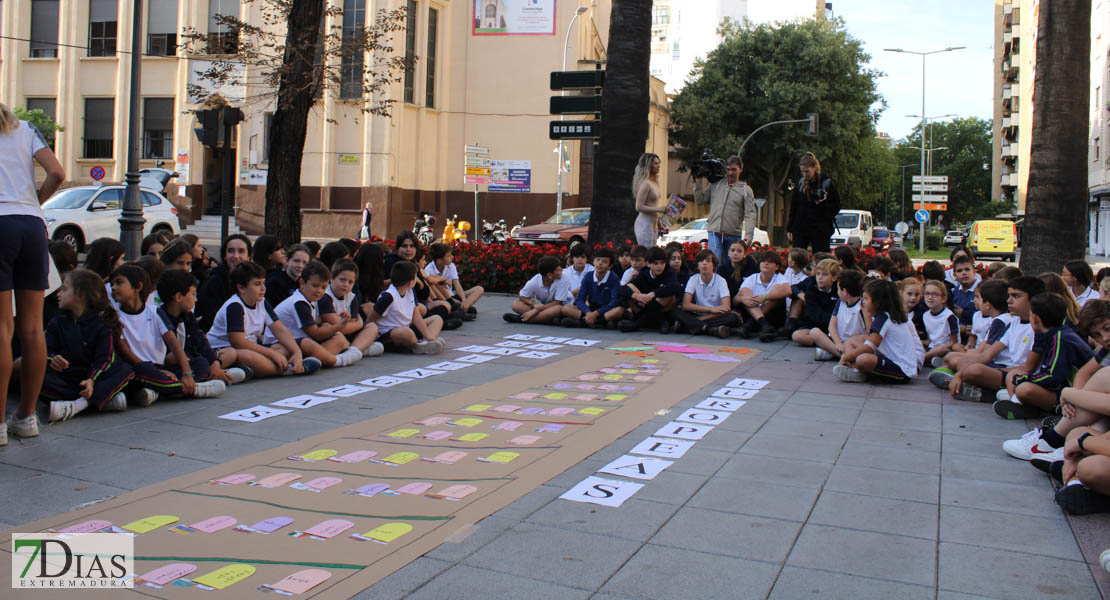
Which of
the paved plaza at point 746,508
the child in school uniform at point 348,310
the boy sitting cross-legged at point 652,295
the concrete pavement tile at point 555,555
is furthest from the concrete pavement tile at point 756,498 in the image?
the boy sitting cross-legged at point 652,295

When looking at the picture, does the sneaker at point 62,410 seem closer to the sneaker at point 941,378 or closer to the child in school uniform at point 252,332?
the child in school uniform at point 252,332

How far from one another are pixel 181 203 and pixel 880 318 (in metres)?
31.8

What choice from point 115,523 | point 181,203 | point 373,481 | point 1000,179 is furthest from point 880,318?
point 1000,179

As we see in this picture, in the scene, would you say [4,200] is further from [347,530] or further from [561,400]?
[561,400]

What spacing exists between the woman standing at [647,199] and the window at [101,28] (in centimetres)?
2949

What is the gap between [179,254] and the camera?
27.6 feet

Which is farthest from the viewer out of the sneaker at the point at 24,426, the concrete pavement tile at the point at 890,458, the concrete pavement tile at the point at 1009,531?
the sneaker at the point at 24,426

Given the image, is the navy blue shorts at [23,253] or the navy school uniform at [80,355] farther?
the navy school uniform at [80,355]

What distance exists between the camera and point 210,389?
7.27 m

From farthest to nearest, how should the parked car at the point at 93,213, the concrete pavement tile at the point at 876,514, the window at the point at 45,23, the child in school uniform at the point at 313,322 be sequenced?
the window at the point at 45,23, the parked car at the point at 93,213, the child in school uniform at the point at 313,322, the concrete pavement tile at the point at 876,514

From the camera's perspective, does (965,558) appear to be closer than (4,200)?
Yes

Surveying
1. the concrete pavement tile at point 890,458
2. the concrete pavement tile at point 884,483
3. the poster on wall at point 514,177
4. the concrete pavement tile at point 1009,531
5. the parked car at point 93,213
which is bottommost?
the concrete pavement tile at point 1009,531

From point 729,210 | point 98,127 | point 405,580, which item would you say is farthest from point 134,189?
point 98,127

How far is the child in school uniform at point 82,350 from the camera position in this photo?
6359 millimetres
